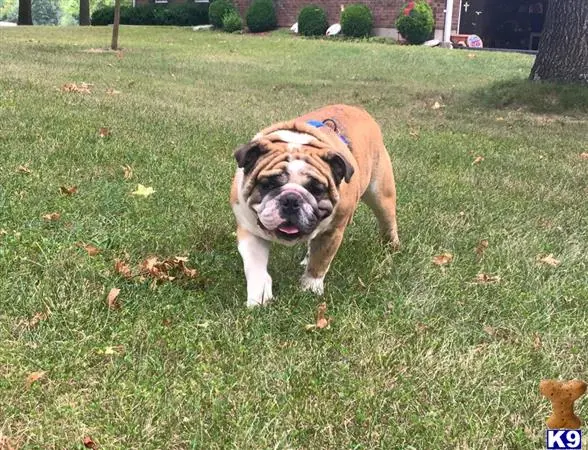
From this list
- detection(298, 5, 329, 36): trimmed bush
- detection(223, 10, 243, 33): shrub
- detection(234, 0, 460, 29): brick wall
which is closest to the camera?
detection(234, 0, 460, 29): brick wall

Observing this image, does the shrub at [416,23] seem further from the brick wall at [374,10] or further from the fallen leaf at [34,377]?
the fallen leaf at [34,377]

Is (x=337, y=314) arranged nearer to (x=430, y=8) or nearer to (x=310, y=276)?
(x=310, y=276)

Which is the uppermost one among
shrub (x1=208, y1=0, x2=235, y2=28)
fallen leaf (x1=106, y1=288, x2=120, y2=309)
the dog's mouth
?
shrub (x1=208, y1=0, x2=235, y2=28)

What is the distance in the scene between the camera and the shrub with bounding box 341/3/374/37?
25578 mm

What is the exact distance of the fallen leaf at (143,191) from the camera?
488 cm

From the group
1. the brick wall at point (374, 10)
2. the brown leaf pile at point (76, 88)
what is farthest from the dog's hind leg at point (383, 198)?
the brick wall at point (374, 10)

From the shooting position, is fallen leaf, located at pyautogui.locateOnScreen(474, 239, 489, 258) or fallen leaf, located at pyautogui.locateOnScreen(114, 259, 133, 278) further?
fallen leaf, located at pyautogui.locateOnScreen(474, 239, 489, 258)

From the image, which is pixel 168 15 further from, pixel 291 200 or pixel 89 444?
pixel 89 444

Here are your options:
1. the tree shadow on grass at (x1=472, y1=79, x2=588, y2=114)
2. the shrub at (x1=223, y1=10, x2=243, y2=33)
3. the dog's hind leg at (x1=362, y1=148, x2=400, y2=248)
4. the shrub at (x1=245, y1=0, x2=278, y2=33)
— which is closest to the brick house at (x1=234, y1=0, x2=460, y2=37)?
the shrub at (x1=245, y1=0, x2=278, y2=33)

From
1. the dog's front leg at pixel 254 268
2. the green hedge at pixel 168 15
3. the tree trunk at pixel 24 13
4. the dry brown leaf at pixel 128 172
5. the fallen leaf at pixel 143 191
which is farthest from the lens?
the tree trunk at pixel 24 13

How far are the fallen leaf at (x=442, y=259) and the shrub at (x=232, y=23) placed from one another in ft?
85.8

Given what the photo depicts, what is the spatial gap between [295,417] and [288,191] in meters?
1.03

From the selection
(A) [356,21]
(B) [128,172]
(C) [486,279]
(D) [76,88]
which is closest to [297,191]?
(C) [486,279]

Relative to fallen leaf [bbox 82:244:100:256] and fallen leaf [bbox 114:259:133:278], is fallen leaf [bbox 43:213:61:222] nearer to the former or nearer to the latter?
fallen leaf [bbox 82:244:100:256]
